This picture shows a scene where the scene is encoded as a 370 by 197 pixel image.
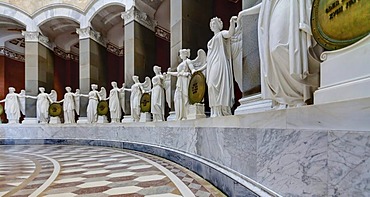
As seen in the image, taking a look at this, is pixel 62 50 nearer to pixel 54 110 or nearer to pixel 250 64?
pixel 54 110

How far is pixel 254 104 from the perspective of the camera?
371cm

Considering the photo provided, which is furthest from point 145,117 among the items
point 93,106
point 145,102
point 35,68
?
point 35,68

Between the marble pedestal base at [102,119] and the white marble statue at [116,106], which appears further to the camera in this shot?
the marble pedestal base at [102,119]

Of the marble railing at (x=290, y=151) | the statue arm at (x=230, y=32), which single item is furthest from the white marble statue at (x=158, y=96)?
the statue arm at (x=230, y=32)

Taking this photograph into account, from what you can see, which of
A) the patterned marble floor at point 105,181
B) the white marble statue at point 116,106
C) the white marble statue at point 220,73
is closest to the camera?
the patterned marble floor at point 105,181

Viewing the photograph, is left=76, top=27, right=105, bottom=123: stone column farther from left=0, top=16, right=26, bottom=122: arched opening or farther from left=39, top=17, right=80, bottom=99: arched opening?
left=0, top=16, right=26, bottom=122: arched opening

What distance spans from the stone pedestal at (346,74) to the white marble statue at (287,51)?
0.22 m

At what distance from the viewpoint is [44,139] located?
1309 centimetres

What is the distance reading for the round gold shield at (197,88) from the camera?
5.29 metres

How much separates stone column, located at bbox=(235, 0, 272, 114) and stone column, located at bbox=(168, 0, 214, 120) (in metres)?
4.14

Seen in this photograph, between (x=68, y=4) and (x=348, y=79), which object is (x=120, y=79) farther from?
(x=348, y=79)

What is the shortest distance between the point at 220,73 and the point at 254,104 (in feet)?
2.98

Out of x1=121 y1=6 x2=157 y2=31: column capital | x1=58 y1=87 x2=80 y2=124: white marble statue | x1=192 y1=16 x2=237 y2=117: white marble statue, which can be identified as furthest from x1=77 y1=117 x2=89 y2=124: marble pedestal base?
x1=192 y1=16 x2=237 y2=117: white marble statue

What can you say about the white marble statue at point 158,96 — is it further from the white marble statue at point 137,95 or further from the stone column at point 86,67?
the stone column at point 86,67
